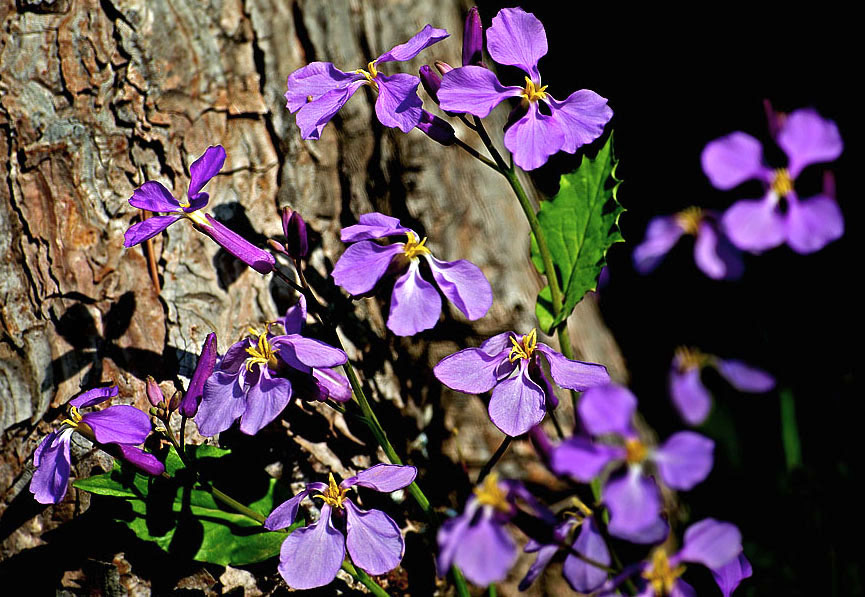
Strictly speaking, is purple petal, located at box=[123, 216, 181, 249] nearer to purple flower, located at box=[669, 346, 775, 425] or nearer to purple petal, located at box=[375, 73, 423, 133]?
purple petal, located at box=[375, 73, 423, 133]

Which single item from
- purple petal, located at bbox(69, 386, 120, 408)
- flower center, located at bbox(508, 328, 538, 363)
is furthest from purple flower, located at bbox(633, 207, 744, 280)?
purple petal, located at bbox(69, 386, 120, 408)

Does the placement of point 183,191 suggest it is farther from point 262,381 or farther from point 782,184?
point 782,184

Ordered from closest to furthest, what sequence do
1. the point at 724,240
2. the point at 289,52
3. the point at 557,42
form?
the point at 724,240, the point at 289,52, the point at 557,42

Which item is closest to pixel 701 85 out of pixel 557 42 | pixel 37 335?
pixel 557 42

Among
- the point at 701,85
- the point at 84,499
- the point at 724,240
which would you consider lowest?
the point at 84,499

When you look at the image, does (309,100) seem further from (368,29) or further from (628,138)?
(628,138)

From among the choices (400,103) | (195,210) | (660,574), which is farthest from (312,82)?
(660,574)

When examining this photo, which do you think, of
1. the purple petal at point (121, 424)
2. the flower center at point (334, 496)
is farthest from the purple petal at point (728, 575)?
the purple petal at point (121, 424)
